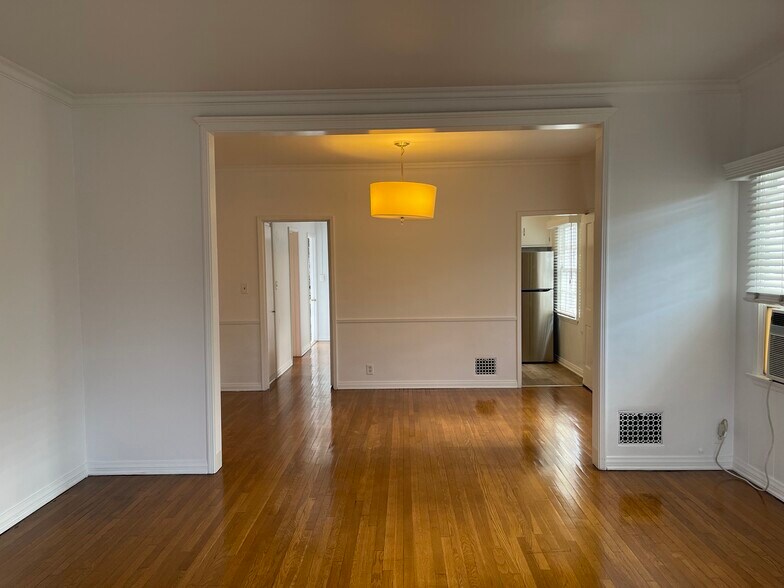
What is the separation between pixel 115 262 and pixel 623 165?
3658mm

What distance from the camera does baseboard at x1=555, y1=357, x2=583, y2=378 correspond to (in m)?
6.50

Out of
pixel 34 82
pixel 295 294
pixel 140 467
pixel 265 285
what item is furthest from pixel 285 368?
pixel 34 82

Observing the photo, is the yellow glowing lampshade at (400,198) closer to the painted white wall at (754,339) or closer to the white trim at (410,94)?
the white trim at (410,94)

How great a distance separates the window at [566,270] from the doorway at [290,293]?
335cm

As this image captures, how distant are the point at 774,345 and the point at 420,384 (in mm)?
3577

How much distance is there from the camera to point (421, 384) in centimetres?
584

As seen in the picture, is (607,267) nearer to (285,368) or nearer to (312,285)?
(285,368)

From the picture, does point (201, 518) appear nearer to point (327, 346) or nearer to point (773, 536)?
point (773, 536)

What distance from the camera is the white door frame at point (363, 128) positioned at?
3363 mm

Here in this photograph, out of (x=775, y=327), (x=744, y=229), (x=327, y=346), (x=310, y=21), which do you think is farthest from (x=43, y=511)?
(x=327, y=346)

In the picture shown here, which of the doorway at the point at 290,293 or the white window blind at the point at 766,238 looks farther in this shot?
the doorway at the point at 290,293

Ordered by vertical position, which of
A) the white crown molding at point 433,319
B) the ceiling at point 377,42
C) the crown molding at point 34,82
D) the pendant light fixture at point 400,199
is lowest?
the white crown molding at point 433,319

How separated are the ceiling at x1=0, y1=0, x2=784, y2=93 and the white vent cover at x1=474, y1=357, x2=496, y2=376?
3402 mm

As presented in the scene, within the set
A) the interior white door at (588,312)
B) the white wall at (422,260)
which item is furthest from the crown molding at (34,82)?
the interior white door at (588,312)
